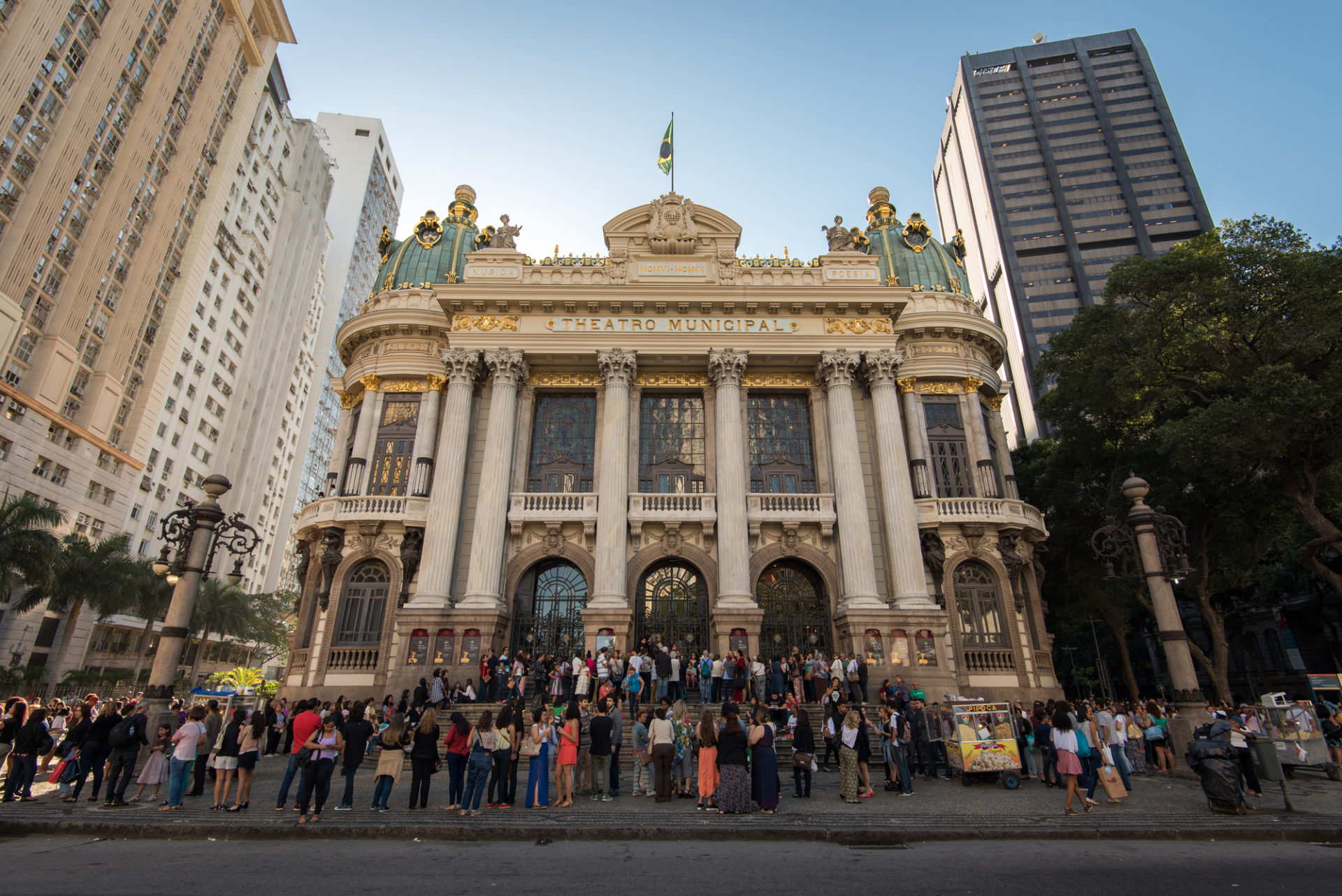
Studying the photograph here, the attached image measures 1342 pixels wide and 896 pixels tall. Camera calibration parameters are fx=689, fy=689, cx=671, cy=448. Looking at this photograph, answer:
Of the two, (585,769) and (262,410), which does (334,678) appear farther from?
(262,410)

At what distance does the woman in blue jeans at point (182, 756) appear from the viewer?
11266mm

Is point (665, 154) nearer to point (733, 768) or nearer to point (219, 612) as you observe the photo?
point (733, 768)

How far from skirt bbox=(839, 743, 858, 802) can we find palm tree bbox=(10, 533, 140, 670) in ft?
129

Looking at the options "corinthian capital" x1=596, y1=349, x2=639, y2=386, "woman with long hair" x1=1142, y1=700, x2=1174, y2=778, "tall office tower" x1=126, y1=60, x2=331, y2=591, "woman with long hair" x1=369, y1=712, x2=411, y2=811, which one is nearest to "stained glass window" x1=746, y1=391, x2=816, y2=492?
"corinthian capital" x1=596, y1=349, x2=639, y2=386

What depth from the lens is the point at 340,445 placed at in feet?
95.6

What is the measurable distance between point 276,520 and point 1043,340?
99.7 meters

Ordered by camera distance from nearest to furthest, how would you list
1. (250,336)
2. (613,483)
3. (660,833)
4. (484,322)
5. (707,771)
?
(660,833)
(707,771)
(613,483)
(484,322)
(250,336)

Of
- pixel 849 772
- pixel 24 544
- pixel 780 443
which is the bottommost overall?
pixel 849 772

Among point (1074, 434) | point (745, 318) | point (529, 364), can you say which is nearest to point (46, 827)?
point (529, 364)

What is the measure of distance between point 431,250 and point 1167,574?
30426 mm

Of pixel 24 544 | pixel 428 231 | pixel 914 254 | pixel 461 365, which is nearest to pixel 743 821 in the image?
pixel 461 365

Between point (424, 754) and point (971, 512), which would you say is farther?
point (971, 512)

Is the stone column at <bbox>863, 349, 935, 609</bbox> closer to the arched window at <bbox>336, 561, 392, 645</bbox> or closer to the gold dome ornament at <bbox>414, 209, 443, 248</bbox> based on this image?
the arched window at <bbox>336, 561, 392, 645</bbox>

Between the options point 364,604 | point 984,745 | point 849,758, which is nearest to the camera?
point 849,758
